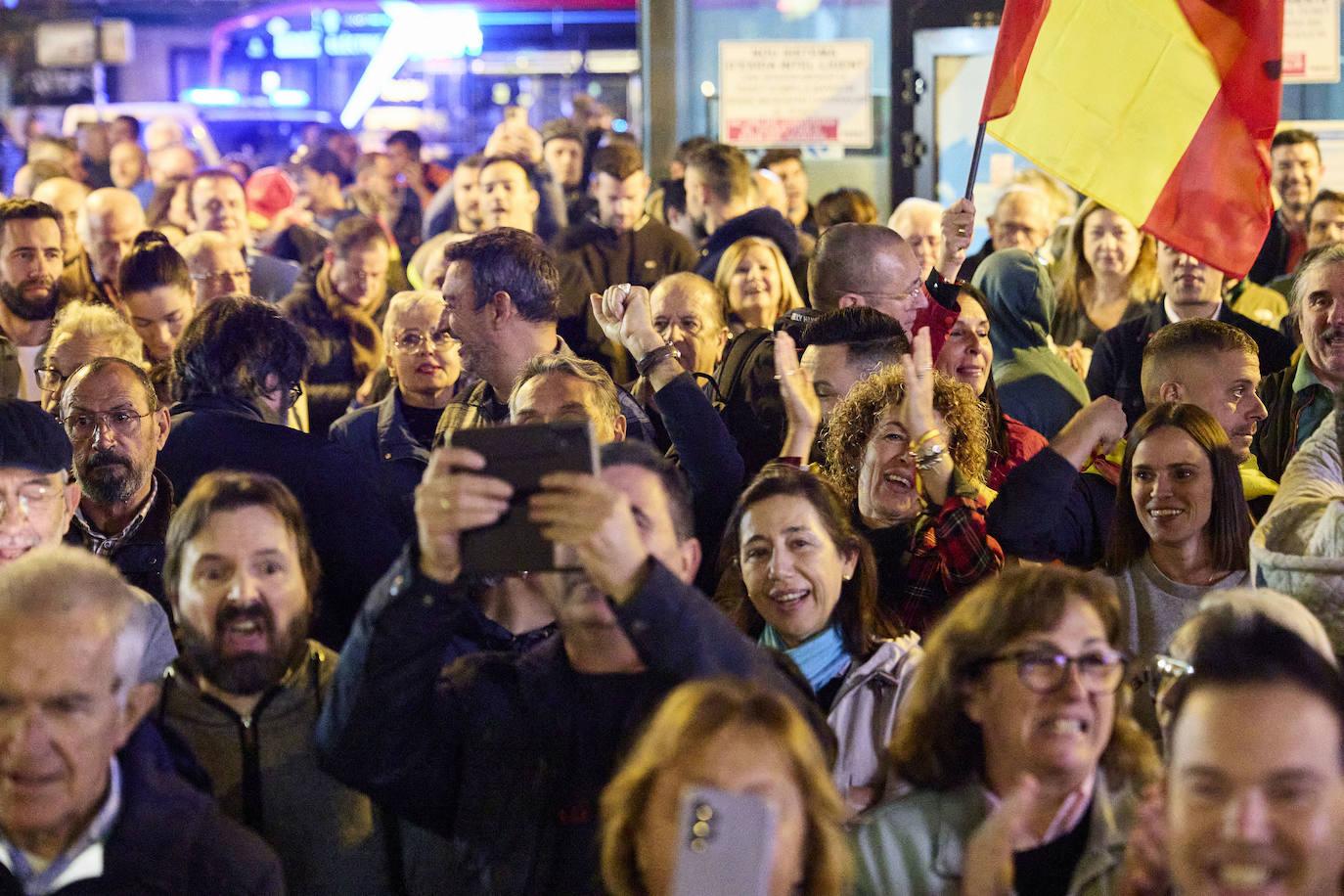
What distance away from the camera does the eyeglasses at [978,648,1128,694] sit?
260 centimetres

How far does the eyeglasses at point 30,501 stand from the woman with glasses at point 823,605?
1.54 metres

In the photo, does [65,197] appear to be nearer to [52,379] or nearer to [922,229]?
[52,379]

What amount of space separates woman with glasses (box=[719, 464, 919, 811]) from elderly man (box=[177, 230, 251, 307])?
424 centimetres

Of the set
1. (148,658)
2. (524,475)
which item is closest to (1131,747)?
(524,475)

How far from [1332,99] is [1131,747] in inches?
360

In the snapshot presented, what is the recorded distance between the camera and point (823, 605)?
348 cm

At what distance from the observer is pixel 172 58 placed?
98.9ft

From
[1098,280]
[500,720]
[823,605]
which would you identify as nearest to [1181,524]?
[823,605]

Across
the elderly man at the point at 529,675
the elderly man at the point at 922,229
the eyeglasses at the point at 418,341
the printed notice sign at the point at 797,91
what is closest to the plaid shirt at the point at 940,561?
the elderly man at the point at 529,675

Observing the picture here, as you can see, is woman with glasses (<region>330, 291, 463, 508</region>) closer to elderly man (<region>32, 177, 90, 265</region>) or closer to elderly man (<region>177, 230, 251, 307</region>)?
elderly man (<region>177, 230, 251, 307</region>)

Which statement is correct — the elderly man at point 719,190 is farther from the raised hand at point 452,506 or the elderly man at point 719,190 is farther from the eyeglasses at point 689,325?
the raised hand at point 452,506

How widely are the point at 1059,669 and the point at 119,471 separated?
2.60 m

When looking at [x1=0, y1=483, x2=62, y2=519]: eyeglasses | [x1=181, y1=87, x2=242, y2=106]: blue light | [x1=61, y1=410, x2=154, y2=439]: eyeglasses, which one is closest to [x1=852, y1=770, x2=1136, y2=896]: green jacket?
[x1=0, y1=483, x2=62, y2=519]: eyeglasses

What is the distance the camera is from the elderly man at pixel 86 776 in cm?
244
